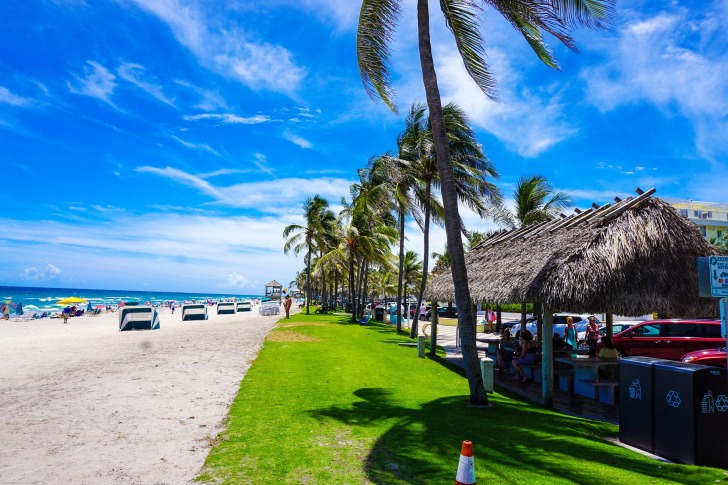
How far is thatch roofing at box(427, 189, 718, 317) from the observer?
9.34m

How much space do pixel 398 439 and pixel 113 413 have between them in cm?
499

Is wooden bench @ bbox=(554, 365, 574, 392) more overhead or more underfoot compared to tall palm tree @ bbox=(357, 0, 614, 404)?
A: more underfoot

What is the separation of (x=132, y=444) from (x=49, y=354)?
1318 centimetres

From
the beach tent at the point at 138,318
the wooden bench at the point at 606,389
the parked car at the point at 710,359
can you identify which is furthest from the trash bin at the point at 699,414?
the beach tent at the point at 138,318

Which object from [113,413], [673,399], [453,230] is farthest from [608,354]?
[113,413]

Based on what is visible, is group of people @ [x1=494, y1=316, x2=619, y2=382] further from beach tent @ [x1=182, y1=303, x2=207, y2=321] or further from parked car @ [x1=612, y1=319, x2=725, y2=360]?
beach tent @ [x1=182, y1=303, x2=207, y2=321]

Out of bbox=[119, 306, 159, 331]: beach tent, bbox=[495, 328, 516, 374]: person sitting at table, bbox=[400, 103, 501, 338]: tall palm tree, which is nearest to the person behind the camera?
bbox=[495, 328, 516, 374]: person sitting at table

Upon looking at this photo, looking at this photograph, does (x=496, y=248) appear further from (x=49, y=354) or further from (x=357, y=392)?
(x=49, y=354)

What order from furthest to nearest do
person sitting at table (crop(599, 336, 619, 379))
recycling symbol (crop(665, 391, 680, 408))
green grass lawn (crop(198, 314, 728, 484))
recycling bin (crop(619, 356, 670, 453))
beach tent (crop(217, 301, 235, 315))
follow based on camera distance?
beach tent (crop(217, 301, 235, 315)) < person sitting at table (crop(599, 336, 619, 379)) < recycling bin (crop(619, 356, 670, 453)) < recycling symbol (crop(665, 391, 680, 408)) < green grass lawn (crop(198, 314, 728, 484))

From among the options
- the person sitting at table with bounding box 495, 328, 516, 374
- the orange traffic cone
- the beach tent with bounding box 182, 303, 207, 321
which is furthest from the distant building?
the orange traffic cone

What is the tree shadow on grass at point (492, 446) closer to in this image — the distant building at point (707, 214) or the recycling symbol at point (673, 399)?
the recycling symbol at point (673, 399)

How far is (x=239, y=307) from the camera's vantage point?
189 feet

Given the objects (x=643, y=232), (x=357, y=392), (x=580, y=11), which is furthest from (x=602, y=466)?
(x=580, y=11)

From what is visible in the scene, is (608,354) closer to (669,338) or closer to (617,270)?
(617,270)
